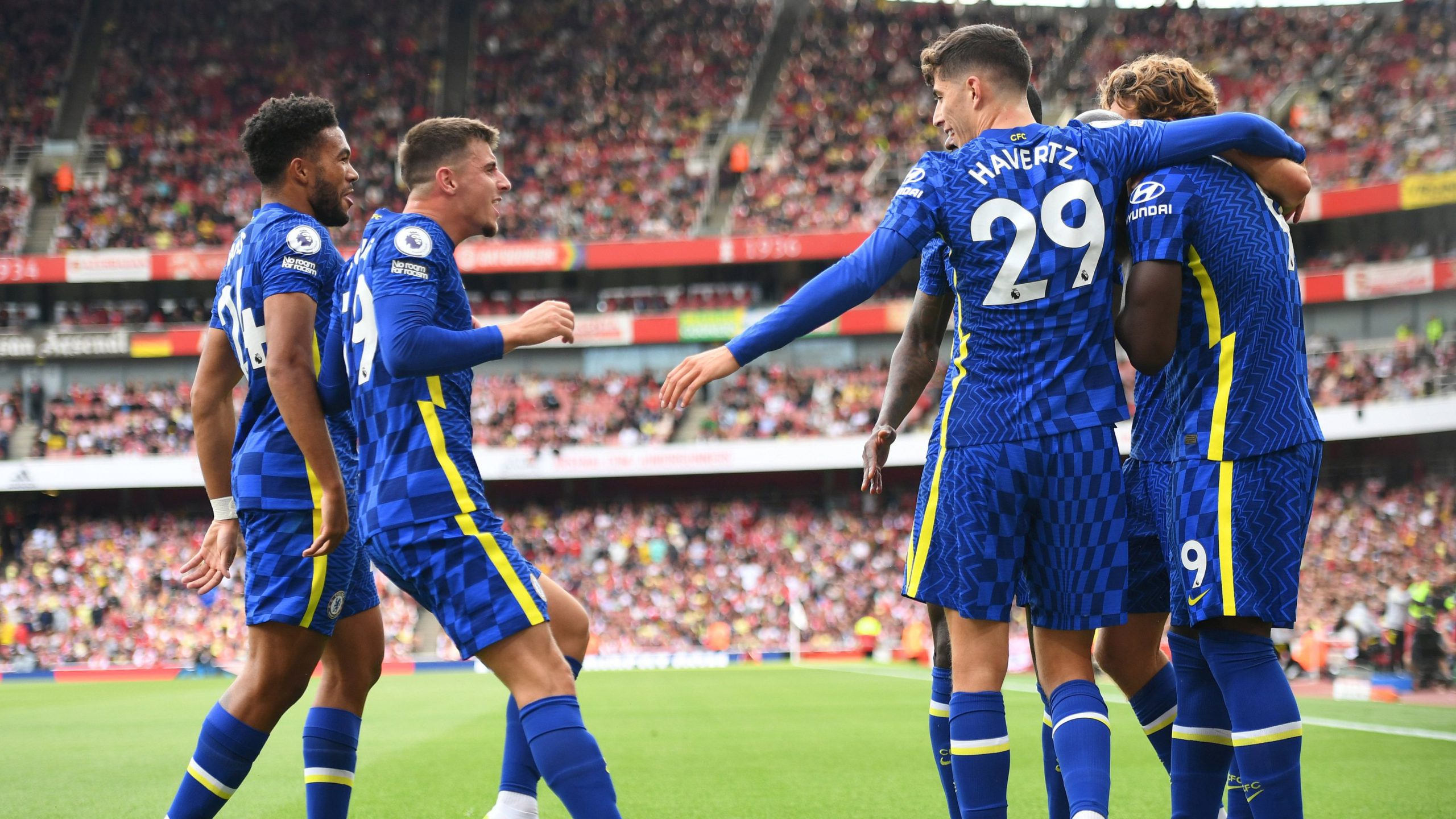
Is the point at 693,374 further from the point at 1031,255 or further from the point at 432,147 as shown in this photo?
the point at 432,147

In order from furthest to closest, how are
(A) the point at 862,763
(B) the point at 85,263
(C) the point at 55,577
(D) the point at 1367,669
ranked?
(B) the point at 85,263
(C) the point at 55,577
(D) the point at 1367,669
(A) the point at 862,763

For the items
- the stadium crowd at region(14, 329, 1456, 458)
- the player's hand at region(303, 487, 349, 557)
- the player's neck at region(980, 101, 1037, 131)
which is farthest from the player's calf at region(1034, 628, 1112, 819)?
the stadium crowd at region(14, 329, 1456, 458)

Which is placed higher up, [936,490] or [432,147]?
[432,147]

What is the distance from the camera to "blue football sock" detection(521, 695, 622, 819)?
3.23m

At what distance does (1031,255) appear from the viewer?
337cm

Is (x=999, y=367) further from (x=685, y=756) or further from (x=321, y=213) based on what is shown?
(x=685, y=756)

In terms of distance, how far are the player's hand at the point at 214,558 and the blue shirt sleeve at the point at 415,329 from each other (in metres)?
1.32

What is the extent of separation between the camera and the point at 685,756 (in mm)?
9031

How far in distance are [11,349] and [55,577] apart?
7.14 metres

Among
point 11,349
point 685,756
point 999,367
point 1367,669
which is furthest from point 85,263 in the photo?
point 999,367

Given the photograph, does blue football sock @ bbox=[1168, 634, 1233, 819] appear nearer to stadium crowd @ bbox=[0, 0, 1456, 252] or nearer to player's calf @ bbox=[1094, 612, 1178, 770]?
player's calf @ bbox=[1094, 612, 1178, 770]

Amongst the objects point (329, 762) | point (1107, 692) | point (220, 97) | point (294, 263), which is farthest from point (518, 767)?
point (220, 97)

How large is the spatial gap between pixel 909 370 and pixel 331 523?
80.7 inches

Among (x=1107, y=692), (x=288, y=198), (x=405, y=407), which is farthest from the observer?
(x=1107, y=692)
